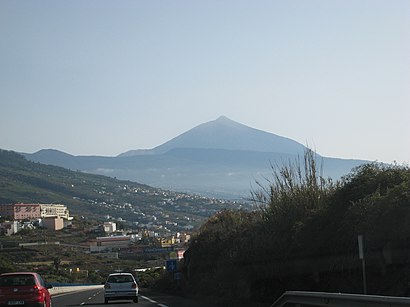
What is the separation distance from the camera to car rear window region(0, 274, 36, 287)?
25.3 meters

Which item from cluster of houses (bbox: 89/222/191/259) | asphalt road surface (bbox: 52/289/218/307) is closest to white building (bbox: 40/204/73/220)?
cluster of houses (bbox: 89/222/191/259)

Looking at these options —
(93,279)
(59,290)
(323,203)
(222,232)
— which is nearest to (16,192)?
(93,279)

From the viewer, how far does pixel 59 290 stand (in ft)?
221

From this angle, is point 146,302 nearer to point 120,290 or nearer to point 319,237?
point 120,290

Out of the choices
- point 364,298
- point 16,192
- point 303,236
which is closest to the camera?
point 364,298

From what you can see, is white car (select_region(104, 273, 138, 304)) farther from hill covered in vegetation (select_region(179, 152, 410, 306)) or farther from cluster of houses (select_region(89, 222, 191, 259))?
cluster of houses (select_region(89, 222, 191, 259))

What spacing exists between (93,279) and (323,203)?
90248 mm

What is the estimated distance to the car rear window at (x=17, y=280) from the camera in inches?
998

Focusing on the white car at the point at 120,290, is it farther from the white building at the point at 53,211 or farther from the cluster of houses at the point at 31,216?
the white building at the point at 53,211

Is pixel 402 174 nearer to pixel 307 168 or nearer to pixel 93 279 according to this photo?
pixel 307 168

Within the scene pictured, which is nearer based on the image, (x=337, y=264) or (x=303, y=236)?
(x=337, y=264)

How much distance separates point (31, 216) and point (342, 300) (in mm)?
160735

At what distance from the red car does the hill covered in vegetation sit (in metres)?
6.45

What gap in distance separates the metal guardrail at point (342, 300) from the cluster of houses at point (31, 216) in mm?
136352
